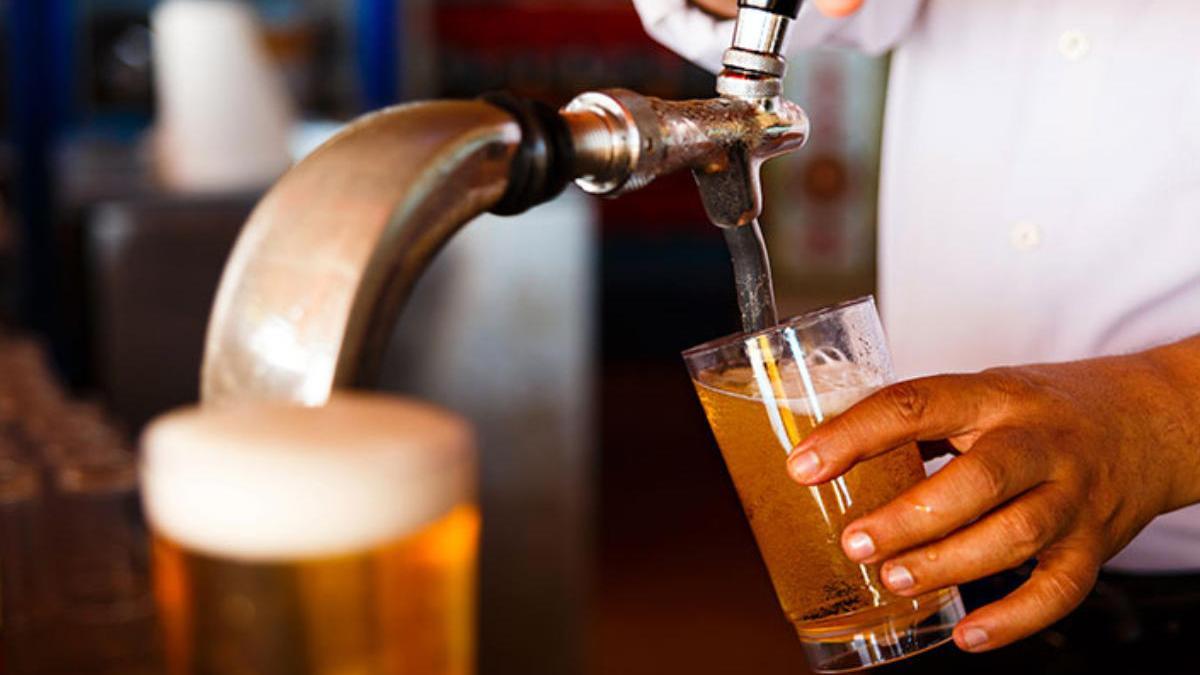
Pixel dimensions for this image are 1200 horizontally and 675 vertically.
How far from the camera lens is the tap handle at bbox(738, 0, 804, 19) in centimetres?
86

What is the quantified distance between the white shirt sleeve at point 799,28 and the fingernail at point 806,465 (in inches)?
21.2

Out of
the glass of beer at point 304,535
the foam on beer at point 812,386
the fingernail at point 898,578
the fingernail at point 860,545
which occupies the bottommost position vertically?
the fingernail at point 898,578

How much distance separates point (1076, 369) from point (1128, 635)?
1.40 feet

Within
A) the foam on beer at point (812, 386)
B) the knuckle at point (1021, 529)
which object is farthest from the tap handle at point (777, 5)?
the knuckle at point (1021, 529)

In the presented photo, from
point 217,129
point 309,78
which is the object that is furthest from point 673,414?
point 217,129

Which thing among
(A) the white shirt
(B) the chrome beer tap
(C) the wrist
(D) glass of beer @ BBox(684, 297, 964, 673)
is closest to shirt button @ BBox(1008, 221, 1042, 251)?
(A) the white shirt

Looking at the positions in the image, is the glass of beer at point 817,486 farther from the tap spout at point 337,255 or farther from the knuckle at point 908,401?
the tap spout at point 337,255

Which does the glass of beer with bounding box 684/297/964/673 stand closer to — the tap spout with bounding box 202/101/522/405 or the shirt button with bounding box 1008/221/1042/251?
the tap spout with bounding box 202/101/522/405

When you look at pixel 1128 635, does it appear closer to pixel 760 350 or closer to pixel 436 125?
pixel 760 350

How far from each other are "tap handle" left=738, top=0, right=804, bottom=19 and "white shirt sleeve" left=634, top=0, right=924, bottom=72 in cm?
46

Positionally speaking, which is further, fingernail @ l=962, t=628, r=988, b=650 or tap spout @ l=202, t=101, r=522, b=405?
fingernail @ l=962, t=628, r=988, b=650

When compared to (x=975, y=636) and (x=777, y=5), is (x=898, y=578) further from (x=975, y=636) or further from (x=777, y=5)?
(x=777, y=5)

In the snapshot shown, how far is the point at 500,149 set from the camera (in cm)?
71

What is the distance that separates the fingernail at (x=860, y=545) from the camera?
893mm
